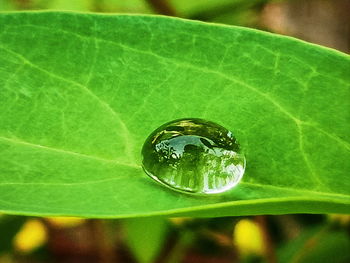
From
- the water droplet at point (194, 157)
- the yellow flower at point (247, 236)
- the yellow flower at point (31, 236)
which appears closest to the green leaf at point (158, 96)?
the water droplet at point (194, 157)

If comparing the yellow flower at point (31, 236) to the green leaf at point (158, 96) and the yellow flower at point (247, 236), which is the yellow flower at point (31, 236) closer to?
the yellow flower at point (247, 236)

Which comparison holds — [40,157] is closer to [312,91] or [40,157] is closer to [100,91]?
[100,91]

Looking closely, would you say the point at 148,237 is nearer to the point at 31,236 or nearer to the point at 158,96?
the point at 31,236

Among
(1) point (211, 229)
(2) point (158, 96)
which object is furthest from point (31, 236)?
(2) point (158, 96)

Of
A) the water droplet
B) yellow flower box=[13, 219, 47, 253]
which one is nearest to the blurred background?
yellow flower box=[13, 219, 47, 253]

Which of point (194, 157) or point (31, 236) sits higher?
point (31, 236)

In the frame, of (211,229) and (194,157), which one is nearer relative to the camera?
(194,157)

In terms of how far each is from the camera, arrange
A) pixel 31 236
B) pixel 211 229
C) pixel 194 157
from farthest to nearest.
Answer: pixel 31 236, pixel 211 229, pixel 194 157
